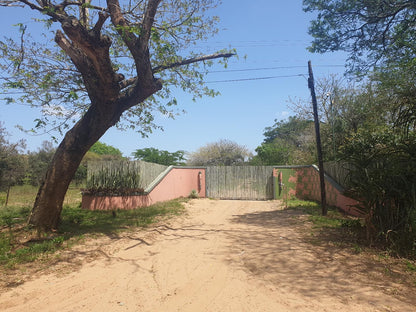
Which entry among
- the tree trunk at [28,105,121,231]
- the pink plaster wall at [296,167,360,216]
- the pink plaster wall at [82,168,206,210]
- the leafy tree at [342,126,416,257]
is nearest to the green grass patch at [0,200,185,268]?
the tree trunk at [28,105,121,231]

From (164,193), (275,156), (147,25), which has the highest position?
(147,25)

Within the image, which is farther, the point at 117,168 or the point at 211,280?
the point at 117,168

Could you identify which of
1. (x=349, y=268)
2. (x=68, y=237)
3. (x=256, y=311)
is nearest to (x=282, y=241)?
(x=349, y=268)

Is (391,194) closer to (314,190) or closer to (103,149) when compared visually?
(314,190)

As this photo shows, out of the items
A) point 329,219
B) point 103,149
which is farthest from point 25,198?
point 103,149

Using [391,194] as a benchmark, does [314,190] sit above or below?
below

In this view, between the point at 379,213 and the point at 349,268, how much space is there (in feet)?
5.01

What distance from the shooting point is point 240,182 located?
14.6m

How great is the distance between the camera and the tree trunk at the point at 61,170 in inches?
221

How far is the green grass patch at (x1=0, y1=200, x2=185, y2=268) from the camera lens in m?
4.46

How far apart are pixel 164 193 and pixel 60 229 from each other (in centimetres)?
596

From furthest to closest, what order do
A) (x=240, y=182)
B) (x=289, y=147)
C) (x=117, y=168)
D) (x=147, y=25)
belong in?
(x=289, y=147)
(x=240, y=182)
(x=117, y=168)
(x=147, y=25)

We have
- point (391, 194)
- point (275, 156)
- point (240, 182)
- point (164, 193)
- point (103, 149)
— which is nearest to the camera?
point (391, 194)

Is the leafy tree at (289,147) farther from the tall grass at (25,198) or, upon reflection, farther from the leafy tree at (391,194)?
the tall grass at (25,198)
